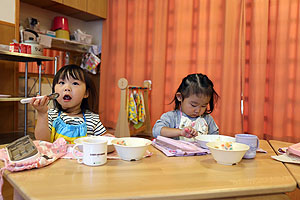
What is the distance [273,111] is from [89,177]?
7.50ft

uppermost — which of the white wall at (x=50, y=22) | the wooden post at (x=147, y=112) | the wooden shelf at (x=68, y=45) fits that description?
the white wall at (x=50, y=22)

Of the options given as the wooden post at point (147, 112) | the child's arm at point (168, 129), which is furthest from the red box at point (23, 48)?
the child's arm at point (168, 129)

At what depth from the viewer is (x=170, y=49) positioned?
9.99ft

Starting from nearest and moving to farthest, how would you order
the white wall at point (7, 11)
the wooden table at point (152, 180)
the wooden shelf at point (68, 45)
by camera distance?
the wooden table at point (152, 180), the white wall at point (7, 11), the wooden shelf at point (68, 45)

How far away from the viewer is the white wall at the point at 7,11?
2.41 metres

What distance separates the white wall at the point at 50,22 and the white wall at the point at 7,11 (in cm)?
44

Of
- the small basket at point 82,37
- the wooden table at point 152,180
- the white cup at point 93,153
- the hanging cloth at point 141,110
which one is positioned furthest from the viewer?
the small basket at point 82,37

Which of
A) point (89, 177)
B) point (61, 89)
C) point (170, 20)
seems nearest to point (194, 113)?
point (61, 89)

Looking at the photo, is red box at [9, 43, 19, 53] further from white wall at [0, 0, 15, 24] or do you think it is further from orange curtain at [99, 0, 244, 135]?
orange curtain at [99, 0, 244, 135]

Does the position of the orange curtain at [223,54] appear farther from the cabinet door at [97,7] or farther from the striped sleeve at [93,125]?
the striped sleeve at [93,125]

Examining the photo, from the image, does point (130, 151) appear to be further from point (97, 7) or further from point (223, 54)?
point (97, 7)

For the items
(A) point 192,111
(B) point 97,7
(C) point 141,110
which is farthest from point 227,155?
(B) point 97,7

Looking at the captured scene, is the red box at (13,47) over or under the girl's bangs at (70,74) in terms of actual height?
over

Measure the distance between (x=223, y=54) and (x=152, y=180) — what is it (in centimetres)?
229
